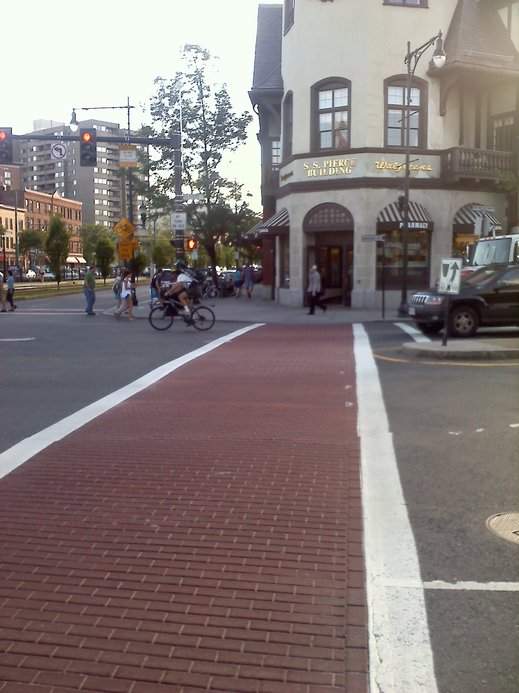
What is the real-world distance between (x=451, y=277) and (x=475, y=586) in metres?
10.5

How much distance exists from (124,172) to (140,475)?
4111 cm

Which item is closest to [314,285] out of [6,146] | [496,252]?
[496,252]

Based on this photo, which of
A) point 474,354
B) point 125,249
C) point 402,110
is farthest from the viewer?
point 402,110

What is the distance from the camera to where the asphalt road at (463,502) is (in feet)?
11.8

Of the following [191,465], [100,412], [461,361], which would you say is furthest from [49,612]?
[461,361]

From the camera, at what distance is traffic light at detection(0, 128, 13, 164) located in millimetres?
24828

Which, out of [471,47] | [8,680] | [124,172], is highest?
[471,47]

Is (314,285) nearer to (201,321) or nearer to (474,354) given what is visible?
(201,321)

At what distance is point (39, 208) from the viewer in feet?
411

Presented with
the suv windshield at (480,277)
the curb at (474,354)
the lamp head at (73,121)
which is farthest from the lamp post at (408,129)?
the curb at (474,354)

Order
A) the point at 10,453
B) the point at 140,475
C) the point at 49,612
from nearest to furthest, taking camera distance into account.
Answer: the point at 49,612, the point at 140,475, the point at 10,453

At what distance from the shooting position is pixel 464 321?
18.2 meters

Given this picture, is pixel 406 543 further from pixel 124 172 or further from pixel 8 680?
pixel 124 172

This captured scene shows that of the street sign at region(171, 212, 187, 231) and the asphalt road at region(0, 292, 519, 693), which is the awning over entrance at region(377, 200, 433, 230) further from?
the asphalt road at region(0, 292, 519, 693)
